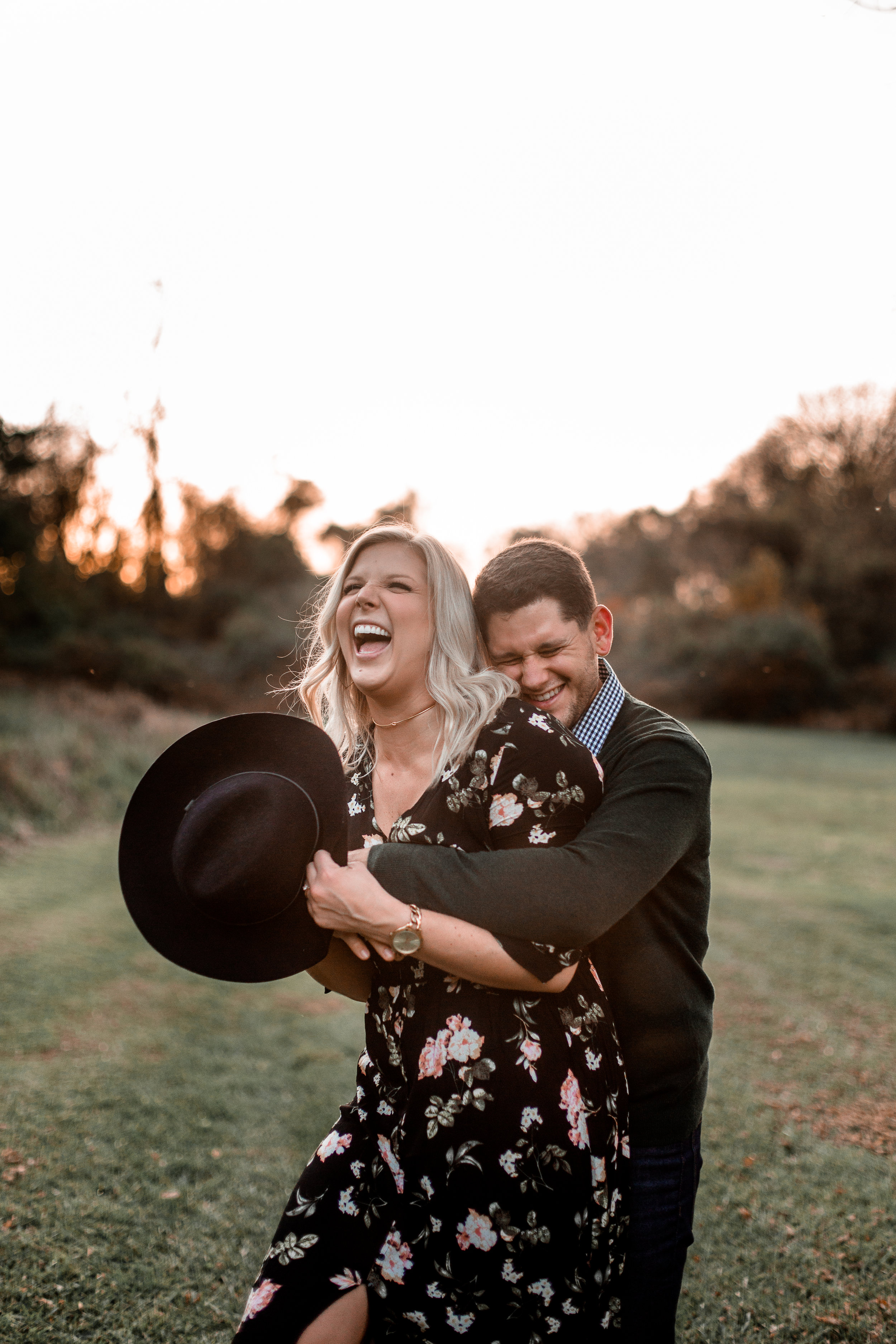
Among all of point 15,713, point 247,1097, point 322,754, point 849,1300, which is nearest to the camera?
point 322,754

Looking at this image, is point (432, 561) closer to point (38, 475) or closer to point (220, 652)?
point (38, 475)

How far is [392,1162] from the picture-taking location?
1.88 metres

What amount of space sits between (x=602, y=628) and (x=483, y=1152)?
4.54ft

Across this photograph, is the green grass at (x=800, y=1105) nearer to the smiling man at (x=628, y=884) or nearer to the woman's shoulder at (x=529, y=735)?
the smiling man at (x=628, y=884)

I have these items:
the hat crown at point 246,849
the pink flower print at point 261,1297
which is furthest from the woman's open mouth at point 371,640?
the pink flower print at point 261,1297

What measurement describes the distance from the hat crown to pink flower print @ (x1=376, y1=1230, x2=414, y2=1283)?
2.43 ft

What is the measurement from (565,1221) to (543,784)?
905mm

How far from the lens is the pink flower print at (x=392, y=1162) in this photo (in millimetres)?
1843

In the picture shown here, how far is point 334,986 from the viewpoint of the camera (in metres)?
2.18

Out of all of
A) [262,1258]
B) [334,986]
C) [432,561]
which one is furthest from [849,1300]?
[432,561]

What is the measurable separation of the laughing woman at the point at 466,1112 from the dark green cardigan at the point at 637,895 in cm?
5

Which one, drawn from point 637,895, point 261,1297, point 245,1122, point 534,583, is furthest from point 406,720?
point 245,1122

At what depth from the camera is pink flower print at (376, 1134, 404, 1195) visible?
1.84 metres

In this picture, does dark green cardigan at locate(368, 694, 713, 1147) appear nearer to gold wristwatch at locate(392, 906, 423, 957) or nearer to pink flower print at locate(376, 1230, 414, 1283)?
gold wristwatch at locate(392, 906, 423, 957)
